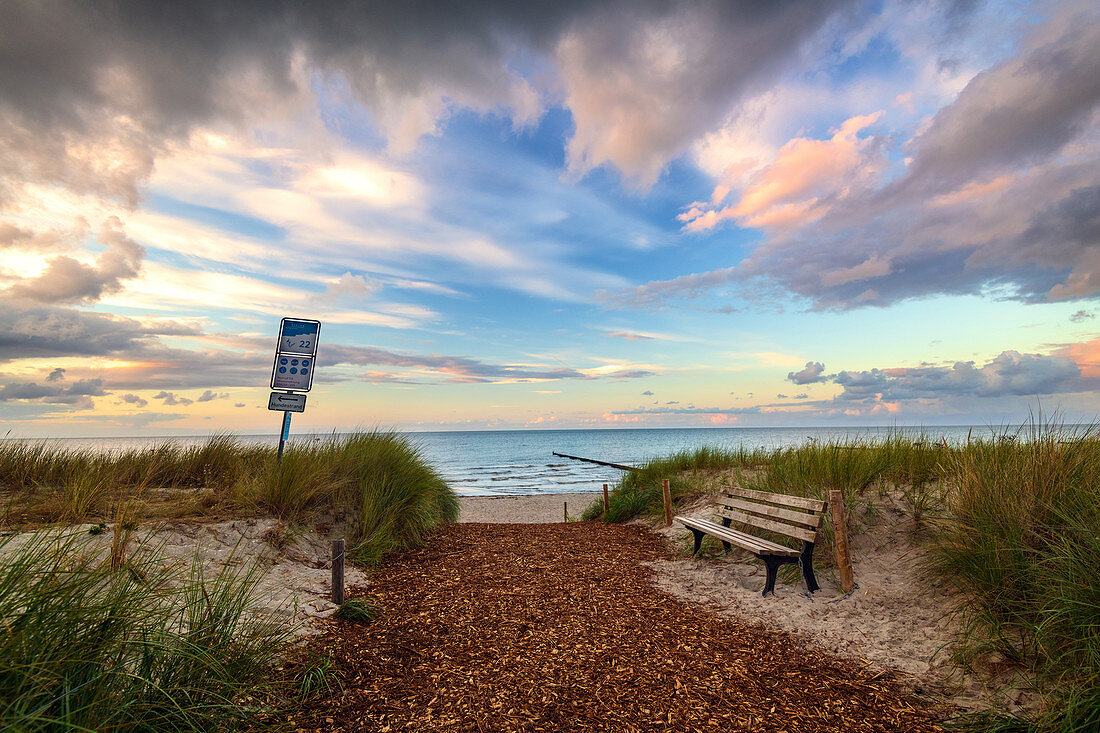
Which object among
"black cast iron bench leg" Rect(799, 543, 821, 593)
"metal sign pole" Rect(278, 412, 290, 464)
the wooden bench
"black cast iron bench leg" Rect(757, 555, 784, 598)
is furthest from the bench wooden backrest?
"metal sign pole" Rect(278, 412, 290, 464)

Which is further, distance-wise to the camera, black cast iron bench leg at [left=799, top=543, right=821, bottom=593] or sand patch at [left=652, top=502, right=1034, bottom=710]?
black cast iron bench leg at [left=799, top=543, right=821, bottom=593]

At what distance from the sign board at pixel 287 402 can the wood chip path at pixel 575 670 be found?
4.17 metres

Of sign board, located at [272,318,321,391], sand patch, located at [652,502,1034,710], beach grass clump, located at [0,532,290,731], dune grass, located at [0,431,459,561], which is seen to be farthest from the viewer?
sign board, located at [272,318,321,391]

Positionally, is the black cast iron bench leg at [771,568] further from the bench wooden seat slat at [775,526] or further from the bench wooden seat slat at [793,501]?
the bench wooden seat slat at [793,501]

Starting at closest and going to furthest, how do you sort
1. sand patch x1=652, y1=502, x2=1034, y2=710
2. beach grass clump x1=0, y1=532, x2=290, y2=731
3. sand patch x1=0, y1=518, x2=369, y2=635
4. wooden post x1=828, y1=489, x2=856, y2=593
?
beach grass clump x1=0, y1=532, x2=290, y2=731 < sand patch x1=652, y1=502, x2=1034, y2=710 < sand patch x1=0, y1=518, x2=369, y2=635 < wooden post x1=828, y1=489, x2=856, y2=593

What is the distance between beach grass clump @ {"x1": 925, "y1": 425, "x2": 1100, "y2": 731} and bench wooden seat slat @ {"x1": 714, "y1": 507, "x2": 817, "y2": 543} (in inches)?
40.4

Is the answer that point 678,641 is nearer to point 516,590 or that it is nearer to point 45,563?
point 516,590

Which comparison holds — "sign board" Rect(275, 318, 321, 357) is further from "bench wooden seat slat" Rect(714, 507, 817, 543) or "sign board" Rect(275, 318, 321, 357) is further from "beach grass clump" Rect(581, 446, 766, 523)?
"bench wooden seat slat" Rect(714, 507, 817, 543)

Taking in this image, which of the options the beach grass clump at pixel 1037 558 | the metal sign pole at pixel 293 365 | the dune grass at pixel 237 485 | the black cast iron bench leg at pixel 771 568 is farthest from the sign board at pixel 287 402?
the beach grass clump at pixel 1037 558

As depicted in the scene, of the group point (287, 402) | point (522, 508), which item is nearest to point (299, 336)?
point (287, 402)

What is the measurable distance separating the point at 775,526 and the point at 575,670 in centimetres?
309

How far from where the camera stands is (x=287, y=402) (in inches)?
344

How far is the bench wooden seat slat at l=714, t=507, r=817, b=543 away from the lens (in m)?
5.13

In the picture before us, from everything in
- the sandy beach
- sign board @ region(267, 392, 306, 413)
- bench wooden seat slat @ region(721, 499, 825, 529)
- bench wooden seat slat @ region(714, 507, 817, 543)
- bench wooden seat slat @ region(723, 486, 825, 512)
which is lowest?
the sandy beach
